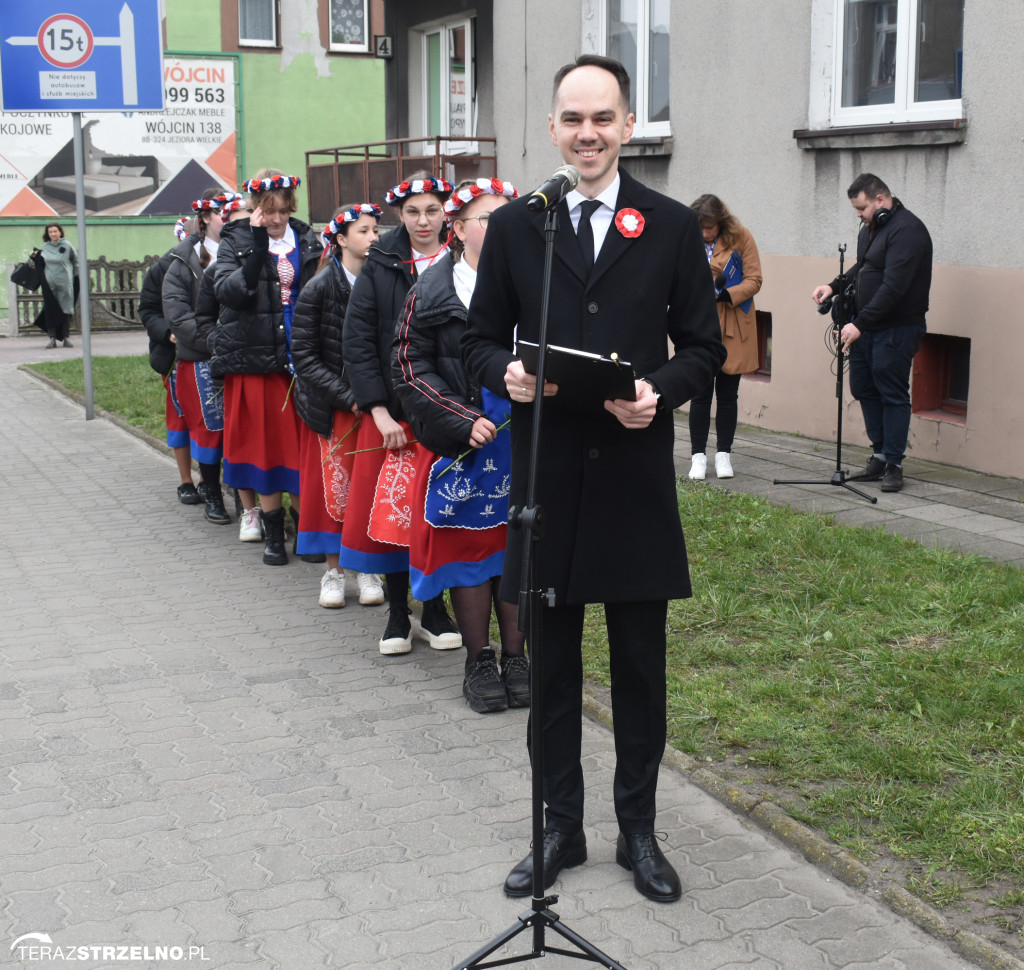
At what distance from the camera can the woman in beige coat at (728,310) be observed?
902cm

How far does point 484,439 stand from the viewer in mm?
5020

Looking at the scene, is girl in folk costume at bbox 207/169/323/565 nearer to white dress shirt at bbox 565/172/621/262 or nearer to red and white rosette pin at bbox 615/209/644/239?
Answer: white dress shirt at bbox 565/172/621/262

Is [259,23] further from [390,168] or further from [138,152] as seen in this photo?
[390,168]

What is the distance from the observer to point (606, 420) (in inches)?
139

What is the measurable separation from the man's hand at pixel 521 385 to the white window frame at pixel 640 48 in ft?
30.8

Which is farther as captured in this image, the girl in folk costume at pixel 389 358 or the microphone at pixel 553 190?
the girl in folk costume at pixel 389 358

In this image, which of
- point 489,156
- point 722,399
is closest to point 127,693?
point 722,399

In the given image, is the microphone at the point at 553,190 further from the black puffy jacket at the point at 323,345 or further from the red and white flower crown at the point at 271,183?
the red and white flower crown at the point at 271,183

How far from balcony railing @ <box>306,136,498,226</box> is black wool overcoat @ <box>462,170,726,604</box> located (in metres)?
12.2

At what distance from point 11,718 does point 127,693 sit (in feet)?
1.57

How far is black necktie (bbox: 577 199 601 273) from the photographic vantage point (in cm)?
353

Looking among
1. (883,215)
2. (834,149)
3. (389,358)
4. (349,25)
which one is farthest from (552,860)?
(349,25)

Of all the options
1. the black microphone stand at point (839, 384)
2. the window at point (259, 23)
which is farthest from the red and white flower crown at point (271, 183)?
the window at point (259, 23)

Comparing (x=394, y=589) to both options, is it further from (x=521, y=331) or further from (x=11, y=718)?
(x=521, y=331)
